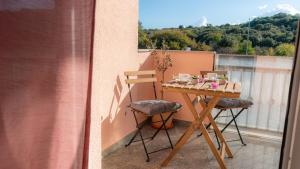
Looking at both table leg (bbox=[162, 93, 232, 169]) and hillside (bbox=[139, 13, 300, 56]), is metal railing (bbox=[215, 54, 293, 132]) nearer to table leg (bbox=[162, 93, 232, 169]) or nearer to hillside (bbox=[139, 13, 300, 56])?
hillside (bbox=[139, 13, 300, 56])

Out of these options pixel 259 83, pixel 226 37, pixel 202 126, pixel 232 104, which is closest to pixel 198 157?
pixel 202 126

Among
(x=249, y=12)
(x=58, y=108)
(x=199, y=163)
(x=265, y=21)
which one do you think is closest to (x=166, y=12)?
(x=249, y=12)

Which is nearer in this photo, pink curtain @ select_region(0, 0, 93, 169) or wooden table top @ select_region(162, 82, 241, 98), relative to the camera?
pink curtain @ select_region(0, 0, 93, 169)

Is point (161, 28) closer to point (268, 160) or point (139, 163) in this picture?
point (139, 163)

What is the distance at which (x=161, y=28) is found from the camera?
11.5ft

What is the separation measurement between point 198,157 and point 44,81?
2118mm

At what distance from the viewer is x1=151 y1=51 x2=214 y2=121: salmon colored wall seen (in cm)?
341

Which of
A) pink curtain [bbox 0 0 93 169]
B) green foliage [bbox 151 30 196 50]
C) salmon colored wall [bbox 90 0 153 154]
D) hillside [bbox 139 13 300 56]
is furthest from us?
green foliage [bbox 151 30 196 50]

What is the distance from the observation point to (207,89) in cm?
230

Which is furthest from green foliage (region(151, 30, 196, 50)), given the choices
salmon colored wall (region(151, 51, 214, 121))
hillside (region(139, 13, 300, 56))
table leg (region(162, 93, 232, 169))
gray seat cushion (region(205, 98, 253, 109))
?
table leg (region(162, 93, 232, 169))

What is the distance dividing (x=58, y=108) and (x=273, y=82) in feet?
9.43

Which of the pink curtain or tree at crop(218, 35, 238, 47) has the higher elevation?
tree at crop(218, 35, 238, 47)

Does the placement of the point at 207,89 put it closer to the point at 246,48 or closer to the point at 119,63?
the point at 119,63

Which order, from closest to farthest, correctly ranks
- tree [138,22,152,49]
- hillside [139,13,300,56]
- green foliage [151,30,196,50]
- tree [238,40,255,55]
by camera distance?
hillside [139,13,300,56] → tree [238,40,255,55] → tree [138,22,152,49] → green foliage [151,30,196,50]
